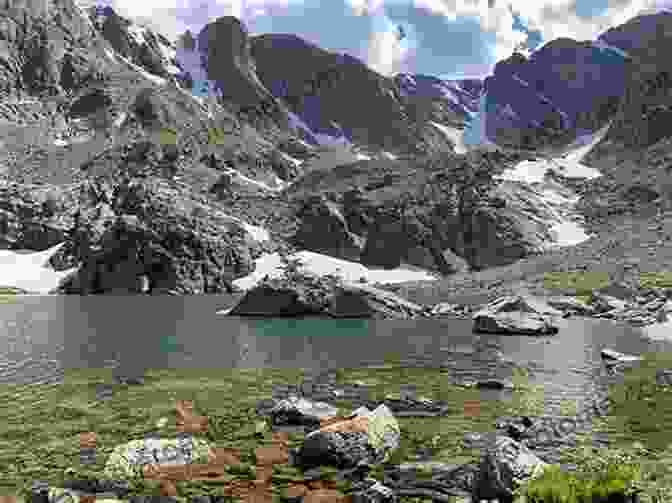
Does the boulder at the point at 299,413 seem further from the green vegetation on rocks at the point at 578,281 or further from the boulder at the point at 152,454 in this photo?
the green vegetation on rocks at the point at 578,281

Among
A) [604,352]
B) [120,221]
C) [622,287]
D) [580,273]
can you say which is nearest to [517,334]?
[604,352]

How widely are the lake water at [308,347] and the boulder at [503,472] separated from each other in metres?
14.6

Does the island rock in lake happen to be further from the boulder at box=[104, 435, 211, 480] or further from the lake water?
the boulder at box=[104, 435, 211, 480]

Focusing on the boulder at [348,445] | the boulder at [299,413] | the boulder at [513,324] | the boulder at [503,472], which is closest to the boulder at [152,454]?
the boulder at [348,445]

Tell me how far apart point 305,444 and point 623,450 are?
439 inches

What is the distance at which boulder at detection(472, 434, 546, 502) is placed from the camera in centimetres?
1611

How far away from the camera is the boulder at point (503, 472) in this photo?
16109mm

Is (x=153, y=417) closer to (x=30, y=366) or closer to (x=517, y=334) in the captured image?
(x=30, y=366)

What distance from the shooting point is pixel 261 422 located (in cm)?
2541

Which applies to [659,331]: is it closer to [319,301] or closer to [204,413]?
[319,301]

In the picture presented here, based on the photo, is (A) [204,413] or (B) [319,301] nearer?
(A) [204,413]

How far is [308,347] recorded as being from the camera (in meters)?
54.5

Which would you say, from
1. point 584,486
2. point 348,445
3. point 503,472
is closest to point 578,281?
point 348,445

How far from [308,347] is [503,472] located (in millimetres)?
38819
